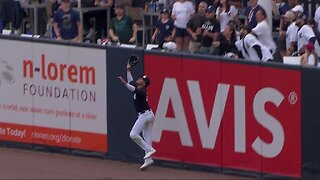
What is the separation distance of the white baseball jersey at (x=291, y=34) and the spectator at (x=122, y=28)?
3.39 m

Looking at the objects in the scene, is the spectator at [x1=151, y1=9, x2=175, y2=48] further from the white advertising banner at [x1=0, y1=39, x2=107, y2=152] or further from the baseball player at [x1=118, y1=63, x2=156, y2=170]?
the baseball player at [x1=118, y1=63, x2=156, y2=170]

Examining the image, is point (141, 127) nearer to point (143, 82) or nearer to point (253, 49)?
point (143, 82)

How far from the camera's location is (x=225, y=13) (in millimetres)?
24188

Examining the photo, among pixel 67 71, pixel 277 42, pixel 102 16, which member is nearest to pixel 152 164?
pixel 67 71

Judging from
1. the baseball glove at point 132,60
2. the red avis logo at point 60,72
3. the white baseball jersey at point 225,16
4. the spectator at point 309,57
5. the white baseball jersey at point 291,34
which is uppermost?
the white baseball jersey at point 225,16

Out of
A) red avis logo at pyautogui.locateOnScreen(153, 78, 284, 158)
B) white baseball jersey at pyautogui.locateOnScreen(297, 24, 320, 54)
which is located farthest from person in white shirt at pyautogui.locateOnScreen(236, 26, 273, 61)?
red avis logo at pyautogui.locateOnScreen(153, 78, 284, 158)

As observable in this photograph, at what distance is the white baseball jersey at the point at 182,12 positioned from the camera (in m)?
24.4

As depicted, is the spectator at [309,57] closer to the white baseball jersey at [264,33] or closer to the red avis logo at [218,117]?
the red avis logo at [218,117]

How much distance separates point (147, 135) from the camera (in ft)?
67.3

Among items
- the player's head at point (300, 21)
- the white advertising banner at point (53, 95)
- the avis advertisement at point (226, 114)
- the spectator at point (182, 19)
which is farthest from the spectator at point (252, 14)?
the white advertising banner at point (53, 95)

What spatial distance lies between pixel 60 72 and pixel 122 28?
103 inches

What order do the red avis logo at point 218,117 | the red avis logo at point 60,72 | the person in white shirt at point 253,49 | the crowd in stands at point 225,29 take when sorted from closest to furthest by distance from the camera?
the red avis logo at point 218,117 < the person in white shirt at point 253,49 < the crowd in stands at point 225,29 < the red avis logo at point 60,72

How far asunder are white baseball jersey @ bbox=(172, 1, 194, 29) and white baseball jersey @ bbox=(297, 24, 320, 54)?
10.4ft

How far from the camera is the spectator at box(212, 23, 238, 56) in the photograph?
71.1 ft
